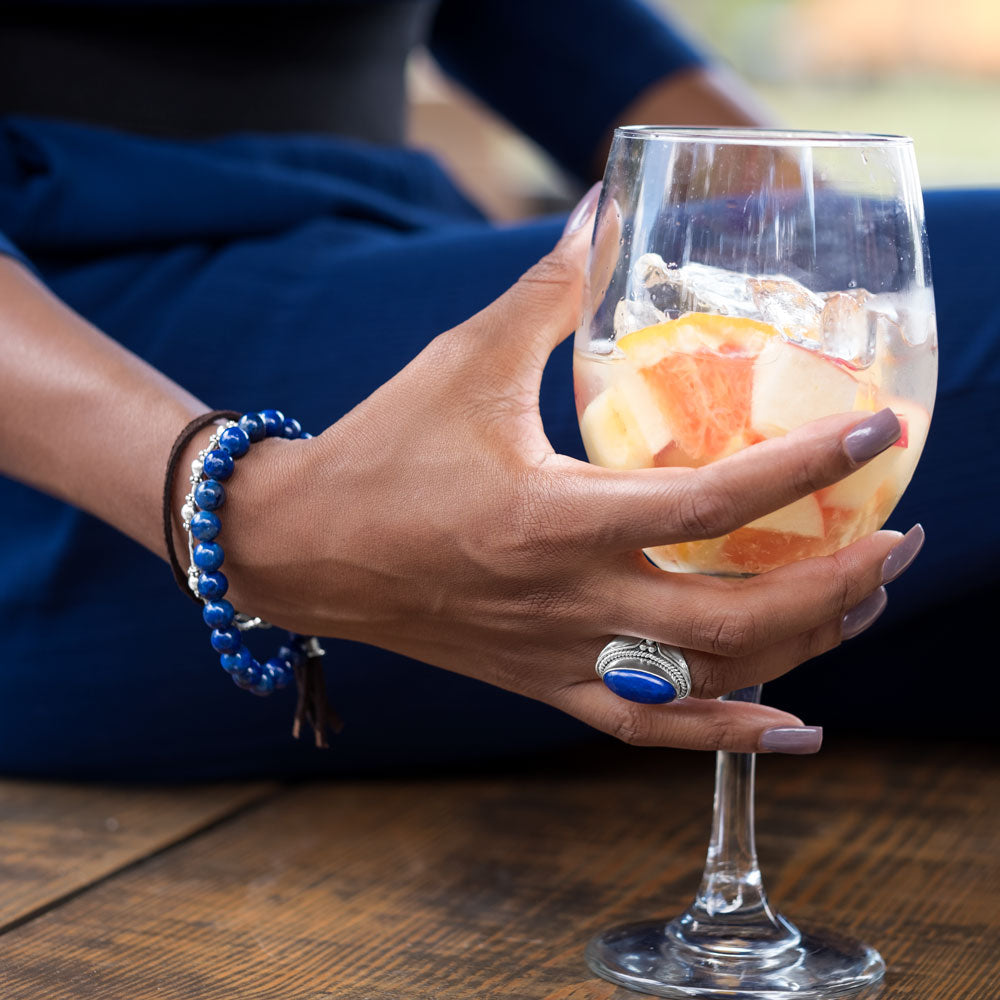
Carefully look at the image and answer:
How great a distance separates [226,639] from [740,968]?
32 centimetres

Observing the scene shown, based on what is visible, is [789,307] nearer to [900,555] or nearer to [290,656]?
[900,555]

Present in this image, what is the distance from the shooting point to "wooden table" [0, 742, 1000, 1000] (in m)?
0.80

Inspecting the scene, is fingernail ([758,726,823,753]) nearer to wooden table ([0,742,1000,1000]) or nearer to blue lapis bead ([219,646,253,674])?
wooden table ([0,742,1000,1000])

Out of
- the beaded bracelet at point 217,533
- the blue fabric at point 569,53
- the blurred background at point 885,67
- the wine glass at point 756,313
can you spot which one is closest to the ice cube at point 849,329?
the wine glass at point 756,313

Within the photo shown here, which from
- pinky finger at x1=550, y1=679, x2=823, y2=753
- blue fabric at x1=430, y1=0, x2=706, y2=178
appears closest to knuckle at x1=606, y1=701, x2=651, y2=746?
pinky finger at x1=550, y1=679, x2=823, y2=753

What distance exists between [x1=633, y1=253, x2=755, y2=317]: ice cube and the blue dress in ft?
0.93

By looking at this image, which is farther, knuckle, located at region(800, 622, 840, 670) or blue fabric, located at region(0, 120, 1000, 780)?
blue fabric, located at region(0, 120, 1000, 780)

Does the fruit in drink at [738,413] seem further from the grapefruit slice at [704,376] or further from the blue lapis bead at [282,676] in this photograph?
the blue lapis bead at [282,676]

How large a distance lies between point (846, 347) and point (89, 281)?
643 mm

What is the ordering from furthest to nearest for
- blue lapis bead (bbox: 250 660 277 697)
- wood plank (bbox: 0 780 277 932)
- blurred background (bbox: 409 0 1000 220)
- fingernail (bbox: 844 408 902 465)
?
1. blurred background (bbox: 409 0 1000 220)
2. wood plank (bbox: 0 780 277 932)
3. blue lapis bead (bbox: 250 660 277 697)
4. fingernail (bbox: 844 408 902 465)

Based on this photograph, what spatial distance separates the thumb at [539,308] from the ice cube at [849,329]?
14 centimetres

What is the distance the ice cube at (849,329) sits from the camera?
0.66 m

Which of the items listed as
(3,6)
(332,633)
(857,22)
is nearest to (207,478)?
(332,633)

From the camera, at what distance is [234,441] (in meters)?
0.76
